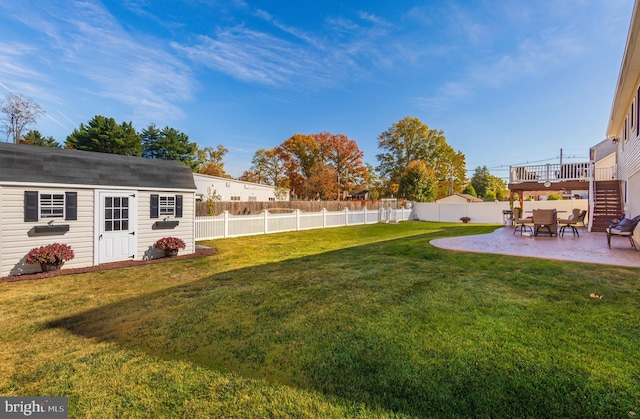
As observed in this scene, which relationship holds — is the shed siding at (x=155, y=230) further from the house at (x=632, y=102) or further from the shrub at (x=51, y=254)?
the house at (x=632, y=102)

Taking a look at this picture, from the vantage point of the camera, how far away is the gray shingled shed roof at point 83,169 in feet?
20.2

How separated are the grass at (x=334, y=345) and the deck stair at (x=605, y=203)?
9.16 metres

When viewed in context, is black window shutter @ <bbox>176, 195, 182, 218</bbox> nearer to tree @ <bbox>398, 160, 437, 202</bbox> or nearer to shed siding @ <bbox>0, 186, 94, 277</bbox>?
shed siding @ <bbox>0, 186, 94, 277</bbox>

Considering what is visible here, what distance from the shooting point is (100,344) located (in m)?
3.06

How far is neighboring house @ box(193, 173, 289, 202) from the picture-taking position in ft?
64.9

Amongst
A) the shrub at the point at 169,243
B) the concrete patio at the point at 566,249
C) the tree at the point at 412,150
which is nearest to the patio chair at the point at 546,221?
the concrete patio at the point at 566,249

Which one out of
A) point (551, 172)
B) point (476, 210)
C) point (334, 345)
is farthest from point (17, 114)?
point (476, 210)

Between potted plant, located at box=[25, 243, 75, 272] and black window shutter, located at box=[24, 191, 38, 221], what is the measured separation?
71 cm

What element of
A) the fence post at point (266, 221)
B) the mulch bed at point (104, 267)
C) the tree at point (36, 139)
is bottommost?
the mulch bed at point (104, 267)

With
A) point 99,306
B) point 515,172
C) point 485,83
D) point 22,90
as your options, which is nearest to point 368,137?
point 485,83

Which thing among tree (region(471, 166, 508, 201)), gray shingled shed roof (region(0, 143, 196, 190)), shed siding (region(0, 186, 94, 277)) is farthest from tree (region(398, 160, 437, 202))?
shed siding (region(0, 186, 94, 277))

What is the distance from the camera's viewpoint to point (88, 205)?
686cm

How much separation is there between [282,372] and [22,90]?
34750 mm

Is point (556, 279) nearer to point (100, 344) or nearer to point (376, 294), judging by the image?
point (376, 294)
